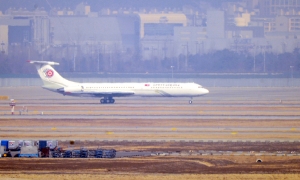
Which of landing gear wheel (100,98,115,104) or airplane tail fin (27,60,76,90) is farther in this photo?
airplane tail fin (27,60,76,90)

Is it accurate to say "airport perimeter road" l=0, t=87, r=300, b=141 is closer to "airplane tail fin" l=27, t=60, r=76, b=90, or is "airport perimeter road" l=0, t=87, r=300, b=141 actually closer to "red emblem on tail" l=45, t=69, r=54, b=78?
"airplane tail fin" l=27, t=60, r=76, b=90

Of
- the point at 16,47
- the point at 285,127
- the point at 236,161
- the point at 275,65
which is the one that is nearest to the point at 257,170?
the point at 236,161

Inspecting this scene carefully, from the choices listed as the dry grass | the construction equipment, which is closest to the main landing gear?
the construction equipment

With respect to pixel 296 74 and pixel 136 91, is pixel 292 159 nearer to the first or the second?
pixel 136 91

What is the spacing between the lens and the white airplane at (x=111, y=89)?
87.8 meters

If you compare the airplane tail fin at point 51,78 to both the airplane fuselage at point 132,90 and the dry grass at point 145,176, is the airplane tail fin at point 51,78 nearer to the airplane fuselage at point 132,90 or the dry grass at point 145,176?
the airplane fuselage at point 132,90

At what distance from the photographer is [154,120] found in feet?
209

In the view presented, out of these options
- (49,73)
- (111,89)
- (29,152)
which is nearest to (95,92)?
(111,89)

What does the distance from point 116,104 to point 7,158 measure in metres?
42.1

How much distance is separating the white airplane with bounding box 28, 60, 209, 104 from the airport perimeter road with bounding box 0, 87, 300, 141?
1.14m

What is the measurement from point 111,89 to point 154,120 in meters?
24.6

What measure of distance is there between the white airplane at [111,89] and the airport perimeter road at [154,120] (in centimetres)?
114

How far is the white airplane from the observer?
288ft

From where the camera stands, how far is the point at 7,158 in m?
43.2
